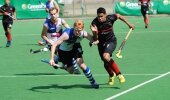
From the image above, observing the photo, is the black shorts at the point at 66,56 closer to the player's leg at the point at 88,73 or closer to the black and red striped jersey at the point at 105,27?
the player's leg at the point at 88,73

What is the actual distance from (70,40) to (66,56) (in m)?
0.67

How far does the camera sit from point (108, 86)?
13.3 metres

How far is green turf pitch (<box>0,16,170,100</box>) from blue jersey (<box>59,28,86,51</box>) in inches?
36.6

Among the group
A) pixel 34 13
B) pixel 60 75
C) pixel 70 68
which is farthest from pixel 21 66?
pixel 34 13

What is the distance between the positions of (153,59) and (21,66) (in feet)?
13.6

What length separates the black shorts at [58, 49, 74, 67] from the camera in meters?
13.5

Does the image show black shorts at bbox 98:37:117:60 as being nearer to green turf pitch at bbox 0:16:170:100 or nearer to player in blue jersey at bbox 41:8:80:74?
green turf pitch at bbox 0:16:170:100

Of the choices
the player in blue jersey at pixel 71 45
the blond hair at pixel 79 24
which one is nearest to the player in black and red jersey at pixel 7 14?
the player in blue jersey at pixel 71 45

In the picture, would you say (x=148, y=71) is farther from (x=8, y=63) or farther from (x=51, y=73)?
(x=8, y=63)

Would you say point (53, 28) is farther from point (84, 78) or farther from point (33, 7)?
point (33, 7)

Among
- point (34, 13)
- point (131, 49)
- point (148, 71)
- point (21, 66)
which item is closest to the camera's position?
point (148, 71)

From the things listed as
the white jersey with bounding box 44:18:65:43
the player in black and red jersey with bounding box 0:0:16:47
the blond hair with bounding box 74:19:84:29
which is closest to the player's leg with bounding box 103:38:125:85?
the blond hair with bounding box 74:19:84:29

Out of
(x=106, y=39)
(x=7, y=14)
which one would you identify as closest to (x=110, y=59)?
(x=106, y=39)

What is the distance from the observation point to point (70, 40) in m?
13.0
